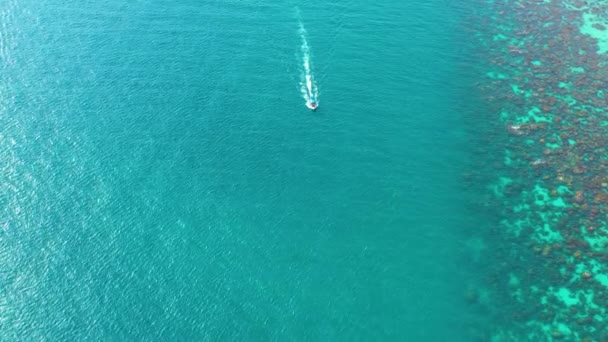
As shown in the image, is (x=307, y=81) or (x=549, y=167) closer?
(x=549, y=167)

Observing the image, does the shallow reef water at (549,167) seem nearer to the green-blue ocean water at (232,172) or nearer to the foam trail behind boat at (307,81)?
the green-blue ocean water at (232,172)

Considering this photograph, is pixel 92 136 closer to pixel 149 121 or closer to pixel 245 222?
pixel 149 121

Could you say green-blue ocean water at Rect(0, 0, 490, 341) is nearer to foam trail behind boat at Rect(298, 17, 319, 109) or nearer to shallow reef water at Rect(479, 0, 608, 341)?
foam trail behind boat at Rect(298, 17, 319, 109)

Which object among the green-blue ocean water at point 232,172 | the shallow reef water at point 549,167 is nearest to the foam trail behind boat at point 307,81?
the green-blue ocean water at point 232,172

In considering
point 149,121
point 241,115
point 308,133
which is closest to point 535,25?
point 308,133

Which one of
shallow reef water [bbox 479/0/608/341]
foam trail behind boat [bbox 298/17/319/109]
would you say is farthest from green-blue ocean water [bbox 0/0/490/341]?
shallow reef water [bbox 479/0/608/341]

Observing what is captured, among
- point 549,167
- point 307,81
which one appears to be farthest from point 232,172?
point 549,167

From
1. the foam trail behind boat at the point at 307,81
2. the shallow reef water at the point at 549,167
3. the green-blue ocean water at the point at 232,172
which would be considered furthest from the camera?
the foam trail behind boat at the point at 307,81

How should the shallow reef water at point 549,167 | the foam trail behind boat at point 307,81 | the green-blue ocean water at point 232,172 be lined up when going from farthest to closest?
the foam trail behind boat at point 307,81 < the shallow reef water at point 549,167 < the green-blue ocean water at point 232,172

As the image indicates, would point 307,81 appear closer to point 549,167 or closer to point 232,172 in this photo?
point 232,172
